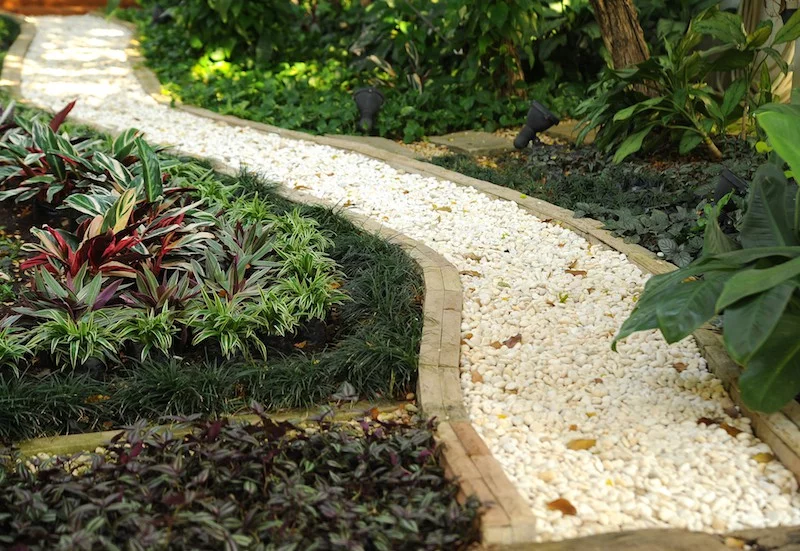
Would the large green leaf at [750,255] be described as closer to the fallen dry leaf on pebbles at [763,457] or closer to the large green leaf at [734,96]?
the fallen dry leaf on pebbles at [763,457]

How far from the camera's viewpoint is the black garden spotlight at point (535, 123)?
5.84 metres

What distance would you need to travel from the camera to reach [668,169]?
5.20 metres

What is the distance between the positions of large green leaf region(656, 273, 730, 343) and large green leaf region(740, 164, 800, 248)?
0.94 feet

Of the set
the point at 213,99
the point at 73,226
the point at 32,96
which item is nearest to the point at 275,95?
the point at 213,99

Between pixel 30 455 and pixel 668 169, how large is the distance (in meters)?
3.93

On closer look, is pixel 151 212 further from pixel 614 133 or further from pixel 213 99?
pixel 213 99

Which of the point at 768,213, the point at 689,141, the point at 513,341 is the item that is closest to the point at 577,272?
the point at 513,341

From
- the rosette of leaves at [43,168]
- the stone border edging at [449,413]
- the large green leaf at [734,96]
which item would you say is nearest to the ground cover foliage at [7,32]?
the rosette of leaves at [43,168]

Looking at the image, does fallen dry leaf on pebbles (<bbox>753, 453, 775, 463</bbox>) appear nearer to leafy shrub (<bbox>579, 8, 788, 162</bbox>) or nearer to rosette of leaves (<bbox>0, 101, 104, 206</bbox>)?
leafy shrub (<bbox>579, 8, 788, 162</bbox>)

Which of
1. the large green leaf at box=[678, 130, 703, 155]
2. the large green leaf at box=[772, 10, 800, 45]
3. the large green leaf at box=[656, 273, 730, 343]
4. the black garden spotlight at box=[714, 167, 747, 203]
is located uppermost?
the large green leaf at box=[772, 10, 800, 45]

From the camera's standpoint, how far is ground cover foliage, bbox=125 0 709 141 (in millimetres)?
6734

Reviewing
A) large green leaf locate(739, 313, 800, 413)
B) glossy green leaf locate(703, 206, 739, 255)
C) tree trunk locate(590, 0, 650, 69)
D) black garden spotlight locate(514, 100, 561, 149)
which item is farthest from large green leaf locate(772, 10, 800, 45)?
large green leaf locate(739, 313, 800, 413)

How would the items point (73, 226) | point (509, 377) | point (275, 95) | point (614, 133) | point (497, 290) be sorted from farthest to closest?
point (275, 95) < point (614, 133) < point (73, 226) < point (497, 290) < point (509, 377)

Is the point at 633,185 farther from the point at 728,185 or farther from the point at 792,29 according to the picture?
the point at 792,29
